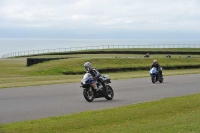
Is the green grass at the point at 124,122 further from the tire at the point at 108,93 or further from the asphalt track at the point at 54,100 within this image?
the tire at the point at 108,93

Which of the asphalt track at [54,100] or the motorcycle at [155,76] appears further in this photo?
the motorcycle at [155,76]

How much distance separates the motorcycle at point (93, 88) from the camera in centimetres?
1777

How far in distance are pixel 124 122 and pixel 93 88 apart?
19.1ft

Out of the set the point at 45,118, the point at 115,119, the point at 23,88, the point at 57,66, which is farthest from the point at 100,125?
the point at 57,66

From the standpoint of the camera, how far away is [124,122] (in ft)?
41.1

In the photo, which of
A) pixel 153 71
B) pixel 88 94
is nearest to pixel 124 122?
pixel 88 94

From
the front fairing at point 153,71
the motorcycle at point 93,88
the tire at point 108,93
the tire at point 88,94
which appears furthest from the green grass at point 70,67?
the tire at point 88,94

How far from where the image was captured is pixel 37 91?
72.5 feet

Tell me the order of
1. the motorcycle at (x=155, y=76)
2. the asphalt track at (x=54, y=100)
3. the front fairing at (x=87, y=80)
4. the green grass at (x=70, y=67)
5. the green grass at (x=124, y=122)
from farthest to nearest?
the green grass at (x=70, y=67)
the motorcycle at (x=155, y=76)
the front fairing at (x=87, y=80)
the asphalt track at (x=54, y=100)
the green grass at (x=124, y=122)

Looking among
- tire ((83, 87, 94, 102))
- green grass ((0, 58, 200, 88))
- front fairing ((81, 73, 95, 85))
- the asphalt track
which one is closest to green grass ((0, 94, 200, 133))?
the asphalt track

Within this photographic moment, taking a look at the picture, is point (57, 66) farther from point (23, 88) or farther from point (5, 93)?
point (5, 93)

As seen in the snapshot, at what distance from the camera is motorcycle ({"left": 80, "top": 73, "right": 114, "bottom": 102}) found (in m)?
17.8

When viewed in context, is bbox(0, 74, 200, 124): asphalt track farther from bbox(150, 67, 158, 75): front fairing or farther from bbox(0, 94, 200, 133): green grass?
bbox(150, 67, 158, 75): front fairing

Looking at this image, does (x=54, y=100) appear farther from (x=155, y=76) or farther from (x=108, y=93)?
(x=155, y=76)
